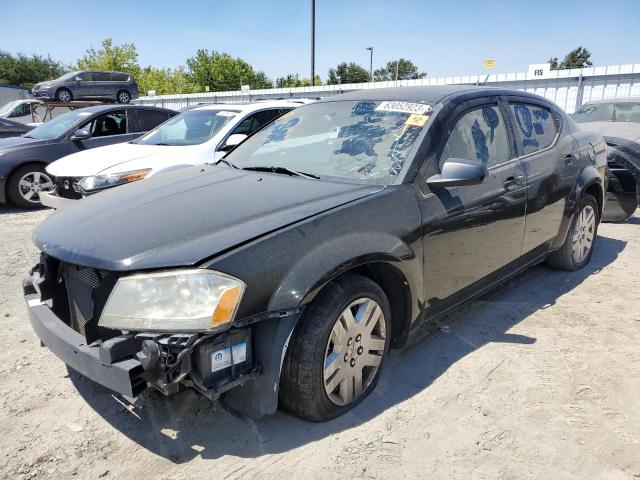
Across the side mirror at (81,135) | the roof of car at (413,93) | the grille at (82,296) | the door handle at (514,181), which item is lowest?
the grille at (82,296)

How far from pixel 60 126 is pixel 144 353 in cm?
785

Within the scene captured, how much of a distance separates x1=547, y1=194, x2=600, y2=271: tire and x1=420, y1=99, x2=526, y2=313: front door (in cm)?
110

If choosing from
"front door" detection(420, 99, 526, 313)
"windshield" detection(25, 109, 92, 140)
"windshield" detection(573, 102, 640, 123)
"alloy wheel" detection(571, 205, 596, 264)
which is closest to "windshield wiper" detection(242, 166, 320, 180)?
"front door" detection(420, 99, 526, 313)

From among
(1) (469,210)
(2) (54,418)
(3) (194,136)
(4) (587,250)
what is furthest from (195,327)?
(3) (194,136)

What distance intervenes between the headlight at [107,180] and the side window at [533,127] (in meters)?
4.11

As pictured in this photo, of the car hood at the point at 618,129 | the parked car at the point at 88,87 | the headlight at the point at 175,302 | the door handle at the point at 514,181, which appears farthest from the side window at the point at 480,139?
the parked car at the point at 88,87

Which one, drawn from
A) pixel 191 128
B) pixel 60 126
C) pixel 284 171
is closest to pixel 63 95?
pixel 60 126

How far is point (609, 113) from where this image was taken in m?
8.16

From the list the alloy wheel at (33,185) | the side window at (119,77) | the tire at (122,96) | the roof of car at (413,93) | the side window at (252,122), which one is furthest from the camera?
the tire at (122,96)

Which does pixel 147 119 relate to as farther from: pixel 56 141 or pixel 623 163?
pixel 623 163

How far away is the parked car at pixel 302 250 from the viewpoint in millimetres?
1970

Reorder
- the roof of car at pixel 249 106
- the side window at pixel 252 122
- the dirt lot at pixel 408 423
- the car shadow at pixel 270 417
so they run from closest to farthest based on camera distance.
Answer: the dirt lot at pixel 408 423 < the car shadow at pixel 270 417 < the side window at pixel 252 122 < the roof of car at pixel 249 106

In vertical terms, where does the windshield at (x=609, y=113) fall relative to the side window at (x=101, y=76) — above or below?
below

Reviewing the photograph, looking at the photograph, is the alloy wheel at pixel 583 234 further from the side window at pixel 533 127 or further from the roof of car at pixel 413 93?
the roof of car at pixel 413 93
